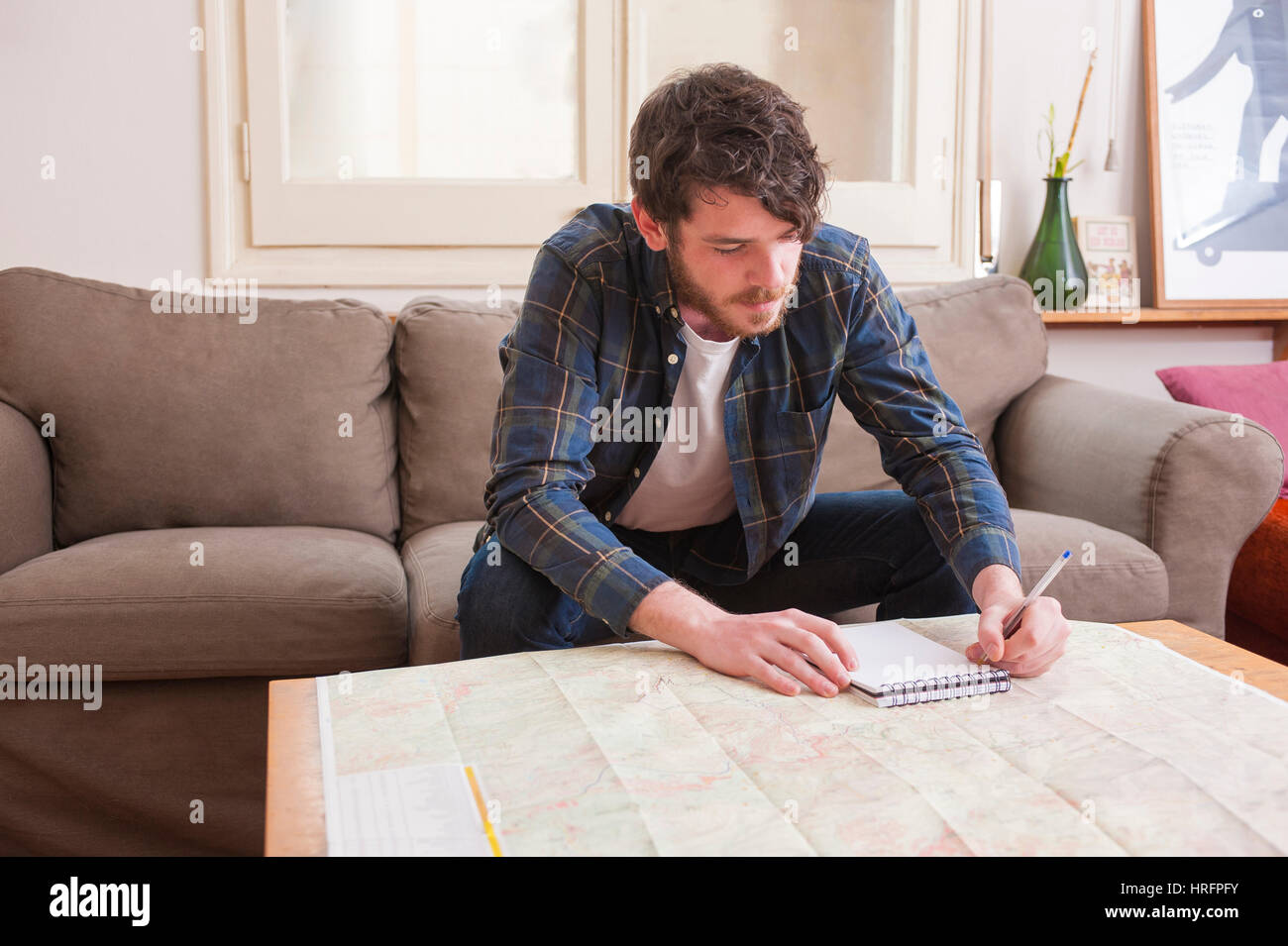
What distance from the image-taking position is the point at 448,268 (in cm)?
244

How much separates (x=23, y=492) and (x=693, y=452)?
1.11 meters

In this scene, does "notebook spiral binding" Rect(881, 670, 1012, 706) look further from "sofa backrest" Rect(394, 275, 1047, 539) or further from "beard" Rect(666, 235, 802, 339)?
"sofa backrest" Rect(394, 275, 1047, 539)

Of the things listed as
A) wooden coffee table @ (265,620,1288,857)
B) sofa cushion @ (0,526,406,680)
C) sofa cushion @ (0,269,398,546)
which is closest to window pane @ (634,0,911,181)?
sofa cushion @ (0,269,398,546)

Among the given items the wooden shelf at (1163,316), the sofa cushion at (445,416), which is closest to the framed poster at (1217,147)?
the wooden shelf at (1163,316)

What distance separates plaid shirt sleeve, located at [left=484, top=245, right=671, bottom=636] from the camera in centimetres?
120

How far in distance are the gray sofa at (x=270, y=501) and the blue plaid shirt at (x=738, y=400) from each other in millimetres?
326

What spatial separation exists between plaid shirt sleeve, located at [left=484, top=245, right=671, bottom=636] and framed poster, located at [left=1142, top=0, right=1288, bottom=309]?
1913 millimetres

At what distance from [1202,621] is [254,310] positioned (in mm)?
1776

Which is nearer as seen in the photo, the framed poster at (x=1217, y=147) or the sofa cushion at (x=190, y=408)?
the sofa cushion at (x=190, y=408)

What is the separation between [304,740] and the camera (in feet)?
3.03

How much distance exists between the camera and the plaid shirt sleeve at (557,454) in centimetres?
120

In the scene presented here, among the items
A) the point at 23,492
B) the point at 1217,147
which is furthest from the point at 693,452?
the point at 1217,147

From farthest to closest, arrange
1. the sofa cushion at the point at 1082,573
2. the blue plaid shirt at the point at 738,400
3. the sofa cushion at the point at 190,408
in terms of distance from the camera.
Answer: the sofa cushion at the point at 190,408 < the sofa cushion at the point at 1082,573 < the blue plaid shirt at the point at 738,400

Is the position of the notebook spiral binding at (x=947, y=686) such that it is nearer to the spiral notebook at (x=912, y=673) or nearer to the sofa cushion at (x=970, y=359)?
the spiral notebook at (x=912, y=673)
